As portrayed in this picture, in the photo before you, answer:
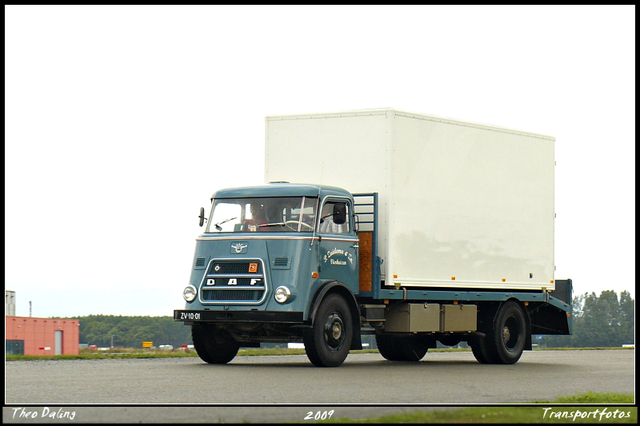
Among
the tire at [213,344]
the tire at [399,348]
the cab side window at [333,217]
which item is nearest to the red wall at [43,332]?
the tire at [399,348]

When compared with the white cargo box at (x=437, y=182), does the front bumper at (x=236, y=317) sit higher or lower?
lower

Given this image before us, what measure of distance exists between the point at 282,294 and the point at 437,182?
4.53 m

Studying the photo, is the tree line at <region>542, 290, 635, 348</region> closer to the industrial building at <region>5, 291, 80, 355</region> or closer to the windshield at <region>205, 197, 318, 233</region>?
the windshield at <region>205, 197, 318, 233</region>

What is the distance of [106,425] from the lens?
10.2 meters

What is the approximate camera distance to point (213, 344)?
66.6 ft

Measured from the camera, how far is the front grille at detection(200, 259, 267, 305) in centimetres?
1883

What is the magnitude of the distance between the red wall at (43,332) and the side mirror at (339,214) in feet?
222

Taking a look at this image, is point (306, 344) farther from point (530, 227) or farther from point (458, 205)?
point (530, 227)

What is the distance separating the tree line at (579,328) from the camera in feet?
182

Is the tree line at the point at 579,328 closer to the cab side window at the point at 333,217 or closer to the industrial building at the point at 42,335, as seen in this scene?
the industrial building at the point at 42,335

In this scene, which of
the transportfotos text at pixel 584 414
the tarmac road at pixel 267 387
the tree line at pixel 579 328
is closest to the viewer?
the transportfotos text at pixel 584 414

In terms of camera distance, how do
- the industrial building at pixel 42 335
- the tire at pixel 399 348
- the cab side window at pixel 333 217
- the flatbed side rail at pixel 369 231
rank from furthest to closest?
the industrial building at pixel 42 335
the tire at pixel 399 348
the flatbed side rail at pixel 369 231
the cab side window at pixel 333 217

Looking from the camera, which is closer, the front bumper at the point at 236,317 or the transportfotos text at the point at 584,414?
the transportfotos text at the point at 584,414

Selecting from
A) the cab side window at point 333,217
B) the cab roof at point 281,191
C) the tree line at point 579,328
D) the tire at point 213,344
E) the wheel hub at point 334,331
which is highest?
the cab roof at point 281,191
